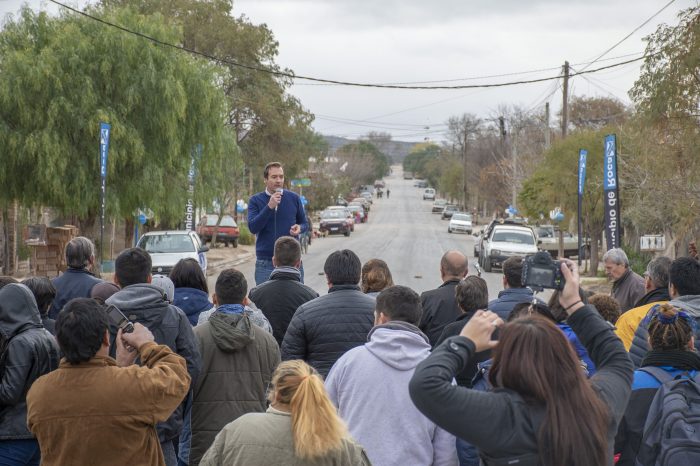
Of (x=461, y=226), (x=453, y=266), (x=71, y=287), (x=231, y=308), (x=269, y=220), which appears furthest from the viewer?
(x=461, y=226)

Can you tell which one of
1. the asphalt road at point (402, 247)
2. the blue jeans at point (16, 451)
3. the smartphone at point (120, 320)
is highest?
the smartphone at point (120, 320)

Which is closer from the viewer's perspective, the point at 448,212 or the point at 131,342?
the point at 131,342

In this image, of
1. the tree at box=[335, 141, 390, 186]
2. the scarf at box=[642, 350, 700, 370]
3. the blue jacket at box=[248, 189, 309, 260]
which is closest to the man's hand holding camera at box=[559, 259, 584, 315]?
the scarf at box=[642, 350, 700, 370]

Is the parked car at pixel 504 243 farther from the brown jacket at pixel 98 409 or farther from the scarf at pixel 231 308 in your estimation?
the brown jacket at pixel 98 409

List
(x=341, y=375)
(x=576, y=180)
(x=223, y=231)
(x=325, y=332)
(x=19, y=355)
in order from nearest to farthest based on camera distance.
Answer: (x=341, y=375) < (x=19, y=355) < (x=325, y=332) < (x=576, y=180) < (x=223, y=231)

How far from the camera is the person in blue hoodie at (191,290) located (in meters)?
7.27

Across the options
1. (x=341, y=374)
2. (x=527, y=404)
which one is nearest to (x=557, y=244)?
(x=341, y=374)

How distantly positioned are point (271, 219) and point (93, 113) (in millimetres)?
16526

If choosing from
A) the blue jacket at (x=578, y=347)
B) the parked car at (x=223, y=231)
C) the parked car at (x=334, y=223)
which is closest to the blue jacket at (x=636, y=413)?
the blue jacket at (x=578, y=347)

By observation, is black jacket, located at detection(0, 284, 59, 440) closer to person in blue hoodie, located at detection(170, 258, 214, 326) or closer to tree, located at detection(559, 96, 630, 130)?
person in blue hoodie, located at detection(170, 258, 214, 326)

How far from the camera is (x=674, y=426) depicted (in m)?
4.53

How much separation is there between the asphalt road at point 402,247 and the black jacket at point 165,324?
564 inches

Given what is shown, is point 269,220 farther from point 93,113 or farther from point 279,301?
point 93,113

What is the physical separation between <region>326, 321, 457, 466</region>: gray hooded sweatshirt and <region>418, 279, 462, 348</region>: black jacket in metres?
2.49
